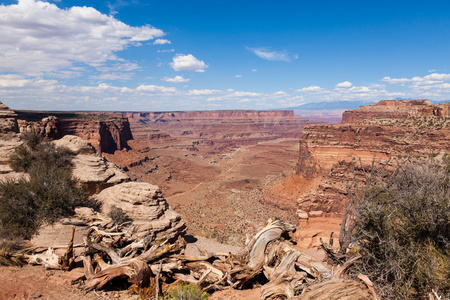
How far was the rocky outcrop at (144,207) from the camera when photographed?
1302cm

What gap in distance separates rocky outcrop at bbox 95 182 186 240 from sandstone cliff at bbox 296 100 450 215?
1768cm

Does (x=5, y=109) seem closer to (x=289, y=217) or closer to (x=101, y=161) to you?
(x=101, y=161)

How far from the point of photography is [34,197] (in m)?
10.2

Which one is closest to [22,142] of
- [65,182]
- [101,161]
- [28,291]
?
[101,161]

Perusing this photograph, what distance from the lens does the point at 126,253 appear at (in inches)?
308

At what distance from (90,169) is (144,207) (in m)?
5.05

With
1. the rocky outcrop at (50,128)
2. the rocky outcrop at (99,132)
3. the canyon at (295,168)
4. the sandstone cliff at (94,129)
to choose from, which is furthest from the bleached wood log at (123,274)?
the rocky outcrop at (99,132)

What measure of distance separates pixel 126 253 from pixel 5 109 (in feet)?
54.1

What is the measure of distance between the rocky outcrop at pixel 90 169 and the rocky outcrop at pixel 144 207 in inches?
39.7

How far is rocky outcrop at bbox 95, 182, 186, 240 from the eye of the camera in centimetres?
1302

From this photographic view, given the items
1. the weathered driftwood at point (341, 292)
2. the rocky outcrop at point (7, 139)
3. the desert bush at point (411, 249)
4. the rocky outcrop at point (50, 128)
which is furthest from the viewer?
the rocky outcrop at point (50, 128)

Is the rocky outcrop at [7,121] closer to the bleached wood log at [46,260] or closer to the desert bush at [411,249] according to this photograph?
the bleached wood log at [46,260]

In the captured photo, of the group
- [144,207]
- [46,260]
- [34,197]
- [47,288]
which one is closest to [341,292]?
[47,288]

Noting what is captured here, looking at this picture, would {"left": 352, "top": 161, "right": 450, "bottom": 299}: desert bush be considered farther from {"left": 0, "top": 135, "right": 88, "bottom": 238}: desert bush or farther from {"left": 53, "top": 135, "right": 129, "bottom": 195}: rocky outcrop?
{"left": 53, "top": 135, "right": 129, "bottom": 195}: rocky outcrop
